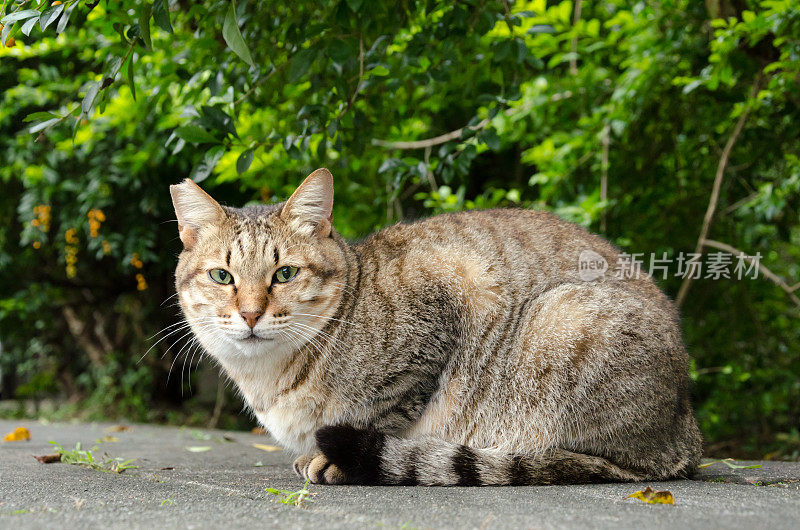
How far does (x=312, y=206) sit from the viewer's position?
2.95 meters

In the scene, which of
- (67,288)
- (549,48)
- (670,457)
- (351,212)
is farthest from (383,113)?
(67,288)

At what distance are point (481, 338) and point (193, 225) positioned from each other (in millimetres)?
1347

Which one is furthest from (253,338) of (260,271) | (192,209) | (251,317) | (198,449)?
(198,449)

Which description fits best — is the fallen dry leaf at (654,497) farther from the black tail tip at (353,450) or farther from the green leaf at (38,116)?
the green leaf at (38,116)

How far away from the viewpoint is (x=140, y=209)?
5.82m

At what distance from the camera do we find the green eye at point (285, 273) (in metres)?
2.77

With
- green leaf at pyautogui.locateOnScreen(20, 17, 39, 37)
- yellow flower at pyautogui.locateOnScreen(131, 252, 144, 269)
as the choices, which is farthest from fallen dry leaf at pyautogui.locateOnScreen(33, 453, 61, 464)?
yellow flower at pyautogui.locateOnScreen(131, 252, 144, 269)

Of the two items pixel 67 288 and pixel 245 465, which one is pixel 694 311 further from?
pixel 67 288

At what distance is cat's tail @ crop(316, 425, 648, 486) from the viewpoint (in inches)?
94.5

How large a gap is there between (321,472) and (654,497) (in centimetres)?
116

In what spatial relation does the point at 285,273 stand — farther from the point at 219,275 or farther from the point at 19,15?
the point at 19,15

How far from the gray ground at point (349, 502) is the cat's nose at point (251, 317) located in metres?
0.58

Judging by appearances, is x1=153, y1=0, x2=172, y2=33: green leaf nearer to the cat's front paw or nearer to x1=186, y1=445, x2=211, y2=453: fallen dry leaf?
the cat's front paw

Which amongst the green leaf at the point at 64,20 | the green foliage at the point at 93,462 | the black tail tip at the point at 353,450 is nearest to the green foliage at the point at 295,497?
the black tail tip at the point at 353,450
